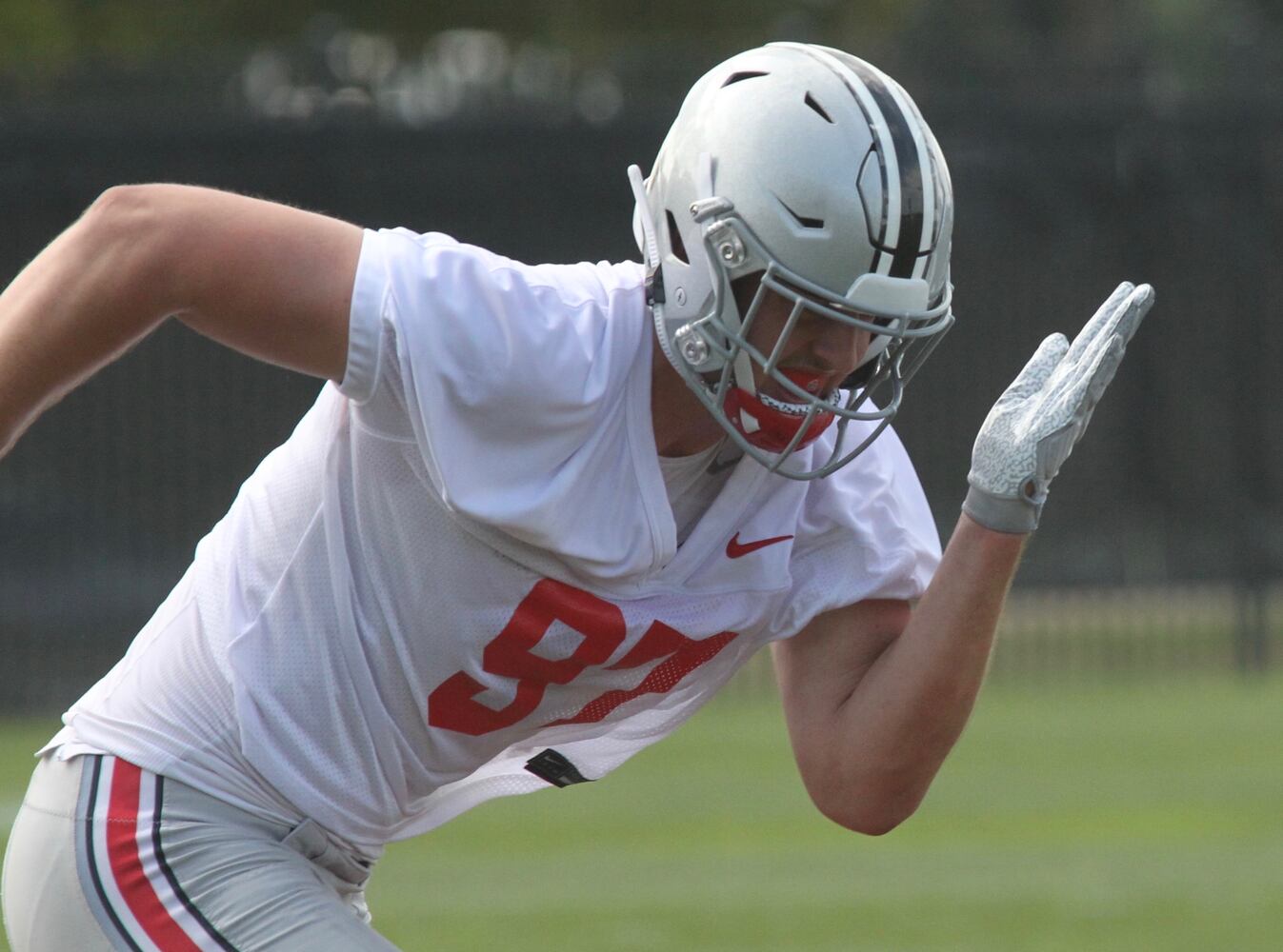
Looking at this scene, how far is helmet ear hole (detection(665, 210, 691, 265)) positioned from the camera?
10.1ft

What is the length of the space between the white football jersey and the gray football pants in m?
0.05

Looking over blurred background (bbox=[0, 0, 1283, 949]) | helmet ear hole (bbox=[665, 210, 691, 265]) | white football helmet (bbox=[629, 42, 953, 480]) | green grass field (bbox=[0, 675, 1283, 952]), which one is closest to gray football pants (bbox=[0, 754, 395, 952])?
white football helmet (bbox=[629, 42, 953, 480])

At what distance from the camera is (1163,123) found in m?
12.7

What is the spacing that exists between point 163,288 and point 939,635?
1249mm

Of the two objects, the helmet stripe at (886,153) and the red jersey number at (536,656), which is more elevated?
the helmet stripe at (886,153)

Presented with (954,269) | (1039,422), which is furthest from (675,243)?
(954,269)

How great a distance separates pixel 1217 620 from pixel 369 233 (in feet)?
36.6

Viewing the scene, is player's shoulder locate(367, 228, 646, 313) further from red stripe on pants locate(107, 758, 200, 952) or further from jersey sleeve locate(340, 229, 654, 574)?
red stripe on pants locate(107, 758, 200, 952)

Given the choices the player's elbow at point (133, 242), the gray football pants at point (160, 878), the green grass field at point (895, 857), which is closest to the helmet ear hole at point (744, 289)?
the player's elbow at point (133, 242)

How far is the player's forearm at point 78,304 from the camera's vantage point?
2717mm

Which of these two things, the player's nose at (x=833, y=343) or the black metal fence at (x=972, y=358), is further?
the black metal fence at (x=972, y=358)

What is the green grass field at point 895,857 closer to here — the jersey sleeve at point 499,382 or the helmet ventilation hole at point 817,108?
the jersey sleeve at point 499,382

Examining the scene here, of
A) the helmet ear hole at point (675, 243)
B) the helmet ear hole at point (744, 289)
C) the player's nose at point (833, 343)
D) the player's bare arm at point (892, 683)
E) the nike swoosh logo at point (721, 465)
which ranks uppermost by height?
the helmet ear hole at point (675, 243)

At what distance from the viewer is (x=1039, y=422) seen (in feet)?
10.6
